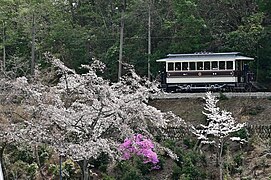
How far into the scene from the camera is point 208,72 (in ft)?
78.0

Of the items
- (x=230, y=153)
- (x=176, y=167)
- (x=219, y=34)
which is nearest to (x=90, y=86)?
(x=176, y=167)

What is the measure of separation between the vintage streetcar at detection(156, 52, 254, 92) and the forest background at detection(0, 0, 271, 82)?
3.70ft

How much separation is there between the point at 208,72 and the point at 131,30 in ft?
22.6

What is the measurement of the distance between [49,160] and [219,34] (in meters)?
11.6

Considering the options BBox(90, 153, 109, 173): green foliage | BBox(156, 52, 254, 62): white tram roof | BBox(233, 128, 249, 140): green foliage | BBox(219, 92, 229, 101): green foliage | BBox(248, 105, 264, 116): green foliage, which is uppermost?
BBox(156, 52, 254, 62): white tram roof

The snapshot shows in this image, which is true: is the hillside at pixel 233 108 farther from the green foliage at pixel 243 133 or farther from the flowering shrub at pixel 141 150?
the flowering shrub at pixel 141 150

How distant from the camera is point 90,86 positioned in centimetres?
1348

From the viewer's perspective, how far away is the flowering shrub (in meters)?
14.6

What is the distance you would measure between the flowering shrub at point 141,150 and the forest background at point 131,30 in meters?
8.91

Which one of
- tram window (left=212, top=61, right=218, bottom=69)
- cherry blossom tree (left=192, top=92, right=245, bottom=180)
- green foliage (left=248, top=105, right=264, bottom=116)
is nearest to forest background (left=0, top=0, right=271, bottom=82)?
tram window (left=212, top=61, right=218, bottom=69)

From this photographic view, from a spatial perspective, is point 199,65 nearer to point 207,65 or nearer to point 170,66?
point 207,65

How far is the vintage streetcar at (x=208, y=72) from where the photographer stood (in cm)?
2339

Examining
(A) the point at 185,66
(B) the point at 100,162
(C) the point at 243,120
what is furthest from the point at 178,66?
(B) the point at 100,162

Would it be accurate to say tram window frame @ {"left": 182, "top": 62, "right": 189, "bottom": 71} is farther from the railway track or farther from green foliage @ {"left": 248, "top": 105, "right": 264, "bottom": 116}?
green foliage @ {"left": 248, "top": 105, "right": 264, "bottom": 116}
